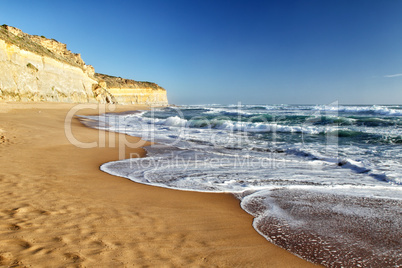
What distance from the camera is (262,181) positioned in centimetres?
440

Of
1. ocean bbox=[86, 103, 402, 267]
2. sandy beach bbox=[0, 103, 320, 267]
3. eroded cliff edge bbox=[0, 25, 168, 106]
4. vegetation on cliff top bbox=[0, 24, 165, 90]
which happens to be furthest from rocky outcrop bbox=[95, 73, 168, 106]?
sandy beach bbox=[0, 103, 320, 267]

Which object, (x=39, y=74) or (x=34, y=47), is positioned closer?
(x=39, y=74)

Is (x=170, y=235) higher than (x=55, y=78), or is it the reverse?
(x=55, y=78)

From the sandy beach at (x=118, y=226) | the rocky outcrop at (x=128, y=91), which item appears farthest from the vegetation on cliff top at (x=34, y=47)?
the sandy beach at (x=118, y=226)

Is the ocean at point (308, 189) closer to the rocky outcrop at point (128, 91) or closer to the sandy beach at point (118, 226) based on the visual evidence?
the sandy beach at point (118, 226)

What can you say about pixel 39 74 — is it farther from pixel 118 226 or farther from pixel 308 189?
pixel 308 189

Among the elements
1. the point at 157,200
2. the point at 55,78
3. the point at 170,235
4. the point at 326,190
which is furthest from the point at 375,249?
the point at 55,78

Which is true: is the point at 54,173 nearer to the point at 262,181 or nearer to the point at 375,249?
the point at 262,181

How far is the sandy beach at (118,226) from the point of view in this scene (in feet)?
6.24

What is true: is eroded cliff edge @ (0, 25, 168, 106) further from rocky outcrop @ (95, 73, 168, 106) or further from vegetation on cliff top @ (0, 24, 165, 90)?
rocky outcrop @ (95, 73, 168, 106)

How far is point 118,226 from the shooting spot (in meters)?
2.43

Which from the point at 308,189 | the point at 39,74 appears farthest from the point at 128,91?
the point at 308,189

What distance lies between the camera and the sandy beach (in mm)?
1901

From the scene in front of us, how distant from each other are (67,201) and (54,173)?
5.51 ft
